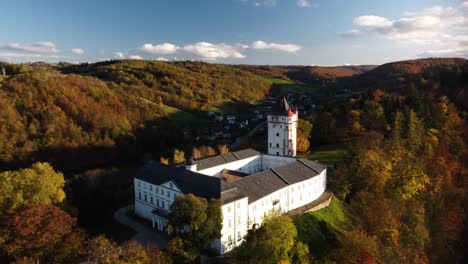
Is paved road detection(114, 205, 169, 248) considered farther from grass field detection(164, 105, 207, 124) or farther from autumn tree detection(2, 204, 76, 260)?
grass field detection(164, 105, 207, 124)

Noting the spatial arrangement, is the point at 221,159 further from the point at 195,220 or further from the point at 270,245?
the point at 270,245

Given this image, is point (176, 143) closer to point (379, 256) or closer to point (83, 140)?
point (83, 140)

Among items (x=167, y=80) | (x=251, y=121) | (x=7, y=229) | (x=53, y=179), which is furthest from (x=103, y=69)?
A: (x=7, y=229)

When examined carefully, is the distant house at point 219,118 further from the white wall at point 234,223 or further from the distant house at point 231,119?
the white wall at point 234,223

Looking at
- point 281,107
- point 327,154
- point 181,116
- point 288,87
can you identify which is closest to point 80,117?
point 181,116

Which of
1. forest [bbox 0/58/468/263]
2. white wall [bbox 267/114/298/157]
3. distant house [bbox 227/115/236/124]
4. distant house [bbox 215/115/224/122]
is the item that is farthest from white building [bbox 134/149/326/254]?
distant house [bbox 215/115/224/122]

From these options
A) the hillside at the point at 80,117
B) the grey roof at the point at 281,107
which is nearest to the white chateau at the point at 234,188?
the grey roof at the point at 281,107
